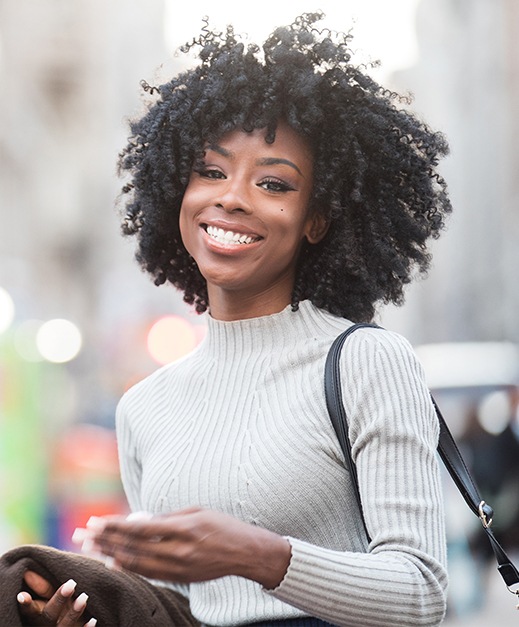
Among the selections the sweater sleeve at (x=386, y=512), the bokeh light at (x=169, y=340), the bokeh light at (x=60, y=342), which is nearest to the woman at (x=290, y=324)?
the sweater sleeve at (x=386, y=512)

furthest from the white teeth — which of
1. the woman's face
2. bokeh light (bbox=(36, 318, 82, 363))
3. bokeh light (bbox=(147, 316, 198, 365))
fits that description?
bokeh light (bbox=(147, 316, 198, 365))

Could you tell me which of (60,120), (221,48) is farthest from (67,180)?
(221,48)

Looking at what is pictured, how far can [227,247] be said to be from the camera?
3342 mm

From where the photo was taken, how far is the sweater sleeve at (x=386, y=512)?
2697 mm

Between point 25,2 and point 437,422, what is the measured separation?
129ft

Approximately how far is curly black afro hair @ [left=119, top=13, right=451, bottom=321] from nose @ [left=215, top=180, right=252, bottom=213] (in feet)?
0.48

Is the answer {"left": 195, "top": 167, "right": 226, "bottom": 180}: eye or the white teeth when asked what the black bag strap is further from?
{"left": 195, "top": 167, "right": 226, "bottom": 180}: eye

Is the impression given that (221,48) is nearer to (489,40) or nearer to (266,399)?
(266,399)

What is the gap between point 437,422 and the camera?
3.03 meters

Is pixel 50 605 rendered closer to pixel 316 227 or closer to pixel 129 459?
pixel 129 459

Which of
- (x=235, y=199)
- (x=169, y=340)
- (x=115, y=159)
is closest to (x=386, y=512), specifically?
(x=235, y=199)

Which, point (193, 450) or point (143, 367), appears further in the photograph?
point (143, 367)

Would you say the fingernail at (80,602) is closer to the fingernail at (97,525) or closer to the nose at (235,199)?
the fingernail at (97,525)

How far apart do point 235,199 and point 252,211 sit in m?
0.05
